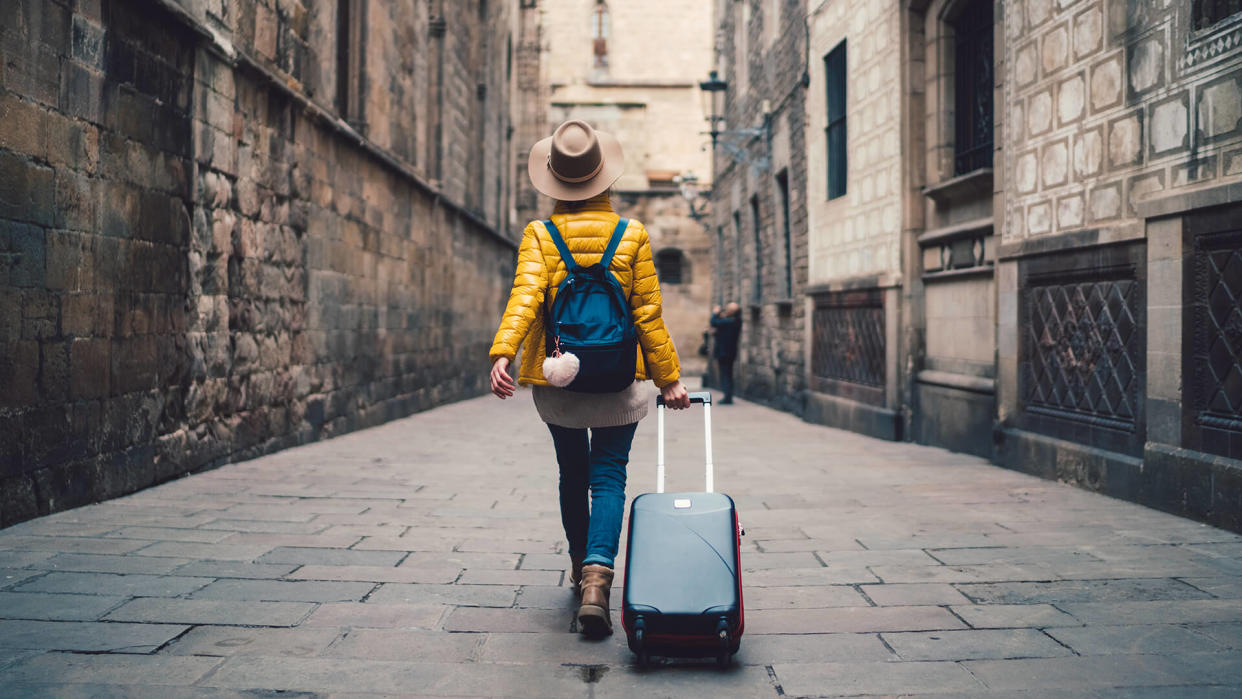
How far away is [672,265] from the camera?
33.4m

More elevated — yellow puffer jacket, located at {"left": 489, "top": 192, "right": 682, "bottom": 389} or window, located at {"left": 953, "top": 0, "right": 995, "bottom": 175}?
window, located at {"left": 953, "top": 0, "right": 995, "bottom": 175}

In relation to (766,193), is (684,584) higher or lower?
lower

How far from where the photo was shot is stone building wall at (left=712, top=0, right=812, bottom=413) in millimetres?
14086

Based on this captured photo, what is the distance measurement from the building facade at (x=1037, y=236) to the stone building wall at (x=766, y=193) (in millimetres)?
861

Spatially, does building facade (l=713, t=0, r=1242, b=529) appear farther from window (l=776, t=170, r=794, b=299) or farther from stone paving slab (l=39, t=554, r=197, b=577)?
stone paving slab (l=39, t=554, r=197, b=577)

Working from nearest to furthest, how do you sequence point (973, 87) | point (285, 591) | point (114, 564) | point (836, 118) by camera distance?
1. point (285, 591)
2. point (114, 564)
3. point (973, 87)
4. point (836, 118)

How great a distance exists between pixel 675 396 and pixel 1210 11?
4.06 meters

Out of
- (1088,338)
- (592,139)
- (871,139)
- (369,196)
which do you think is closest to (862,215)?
(871,139)

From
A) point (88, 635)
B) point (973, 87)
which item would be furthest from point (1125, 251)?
point (88, 635)

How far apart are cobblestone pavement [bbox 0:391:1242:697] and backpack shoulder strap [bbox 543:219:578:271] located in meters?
1.24

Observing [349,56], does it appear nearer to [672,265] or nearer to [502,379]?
[502,379]

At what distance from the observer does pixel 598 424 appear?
3520mm

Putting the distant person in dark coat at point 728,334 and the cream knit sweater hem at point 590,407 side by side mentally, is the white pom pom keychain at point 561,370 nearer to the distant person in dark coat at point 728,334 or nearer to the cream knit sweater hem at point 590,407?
the cream knit sweater hem at point 590,407

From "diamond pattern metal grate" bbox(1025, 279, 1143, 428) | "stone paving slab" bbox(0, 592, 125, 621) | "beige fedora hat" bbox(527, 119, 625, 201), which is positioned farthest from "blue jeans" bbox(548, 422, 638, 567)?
"diamond pattern metal grate" bbox(1025, 279, 1143, 428)
